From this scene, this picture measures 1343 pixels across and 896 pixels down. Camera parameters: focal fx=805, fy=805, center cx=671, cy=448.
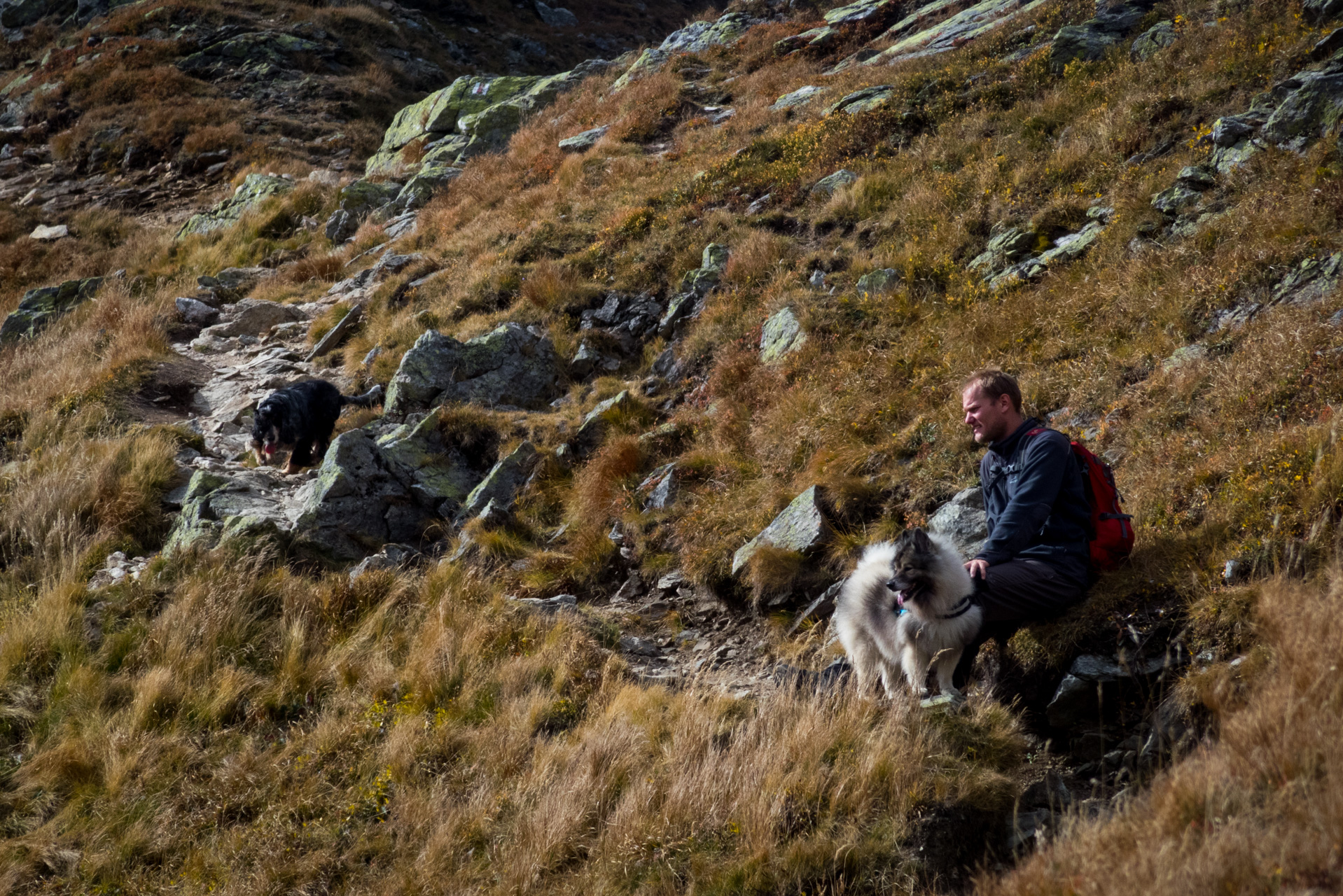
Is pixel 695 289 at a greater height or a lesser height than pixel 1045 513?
lesser

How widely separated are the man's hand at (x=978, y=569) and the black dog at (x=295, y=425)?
730cm

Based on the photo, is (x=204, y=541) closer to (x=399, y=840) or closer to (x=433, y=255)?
(x=399, y=840)

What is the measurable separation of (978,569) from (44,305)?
1572 cm

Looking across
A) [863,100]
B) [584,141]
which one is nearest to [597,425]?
[863,100]

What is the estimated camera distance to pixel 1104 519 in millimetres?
4328

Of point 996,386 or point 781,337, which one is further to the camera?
point 781,337

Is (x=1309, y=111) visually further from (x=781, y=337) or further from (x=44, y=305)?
(x=44, y=305)

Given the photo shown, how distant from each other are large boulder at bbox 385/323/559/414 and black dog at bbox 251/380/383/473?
80 centimetres

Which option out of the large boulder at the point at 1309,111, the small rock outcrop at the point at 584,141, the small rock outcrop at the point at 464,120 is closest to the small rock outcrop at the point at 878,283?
Answer: the large boulder at the point at 1309,111

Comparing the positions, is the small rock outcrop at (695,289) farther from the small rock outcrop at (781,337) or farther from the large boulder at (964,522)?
the large boulder at (964,522)

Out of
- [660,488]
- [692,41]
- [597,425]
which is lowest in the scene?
[660,488]

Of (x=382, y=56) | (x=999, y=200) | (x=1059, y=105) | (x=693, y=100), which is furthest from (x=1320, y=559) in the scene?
(x=382, y=56)

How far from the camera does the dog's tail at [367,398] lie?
33.0ft

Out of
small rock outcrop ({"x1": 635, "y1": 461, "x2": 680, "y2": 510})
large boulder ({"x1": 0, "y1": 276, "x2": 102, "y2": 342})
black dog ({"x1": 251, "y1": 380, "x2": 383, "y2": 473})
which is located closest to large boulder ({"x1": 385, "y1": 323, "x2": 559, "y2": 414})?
black dog ({"x1": 251, "y1": 380, "x2": 383, "y2": 473})
